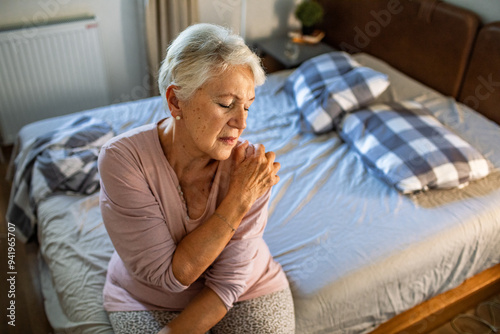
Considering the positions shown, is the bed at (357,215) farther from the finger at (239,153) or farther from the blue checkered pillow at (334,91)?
the finger at (239,153)

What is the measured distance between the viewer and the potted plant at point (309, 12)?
275 centimetres

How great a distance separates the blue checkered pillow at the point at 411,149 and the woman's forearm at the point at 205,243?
831 mm

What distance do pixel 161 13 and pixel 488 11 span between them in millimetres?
1755

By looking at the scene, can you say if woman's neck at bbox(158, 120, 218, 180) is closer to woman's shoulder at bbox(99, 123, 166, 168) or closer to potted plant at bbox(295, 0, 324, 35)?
woman's shoulder at bbox(99, 123, 166, 168)

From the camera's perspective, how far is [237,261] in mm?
1217

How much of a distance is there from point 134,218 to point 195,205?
0.60 ft

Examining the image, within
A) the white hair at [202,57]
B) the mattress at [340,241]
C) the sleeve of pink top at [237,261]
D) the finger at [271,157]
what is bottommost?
the mattress at [340,241]

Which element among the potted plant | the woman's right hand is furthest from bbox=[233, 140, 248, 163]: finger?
the potted plant

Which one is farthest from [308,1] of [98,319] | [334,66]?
[98,319]

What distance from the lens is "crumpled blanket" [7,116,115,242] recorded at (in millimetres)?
1666

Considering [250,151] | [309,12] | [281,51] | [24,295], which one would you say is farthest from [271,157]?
[309,12]

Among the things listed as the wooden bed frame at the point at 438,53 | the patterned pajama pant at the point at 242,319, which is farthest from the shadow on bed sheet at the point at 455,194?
the patterned pajama pant at the point at 242,319

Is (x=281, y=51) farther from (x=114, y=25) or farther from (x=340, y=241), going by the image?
(x=340, y=241)

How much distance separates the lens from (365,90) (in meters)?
2.04
